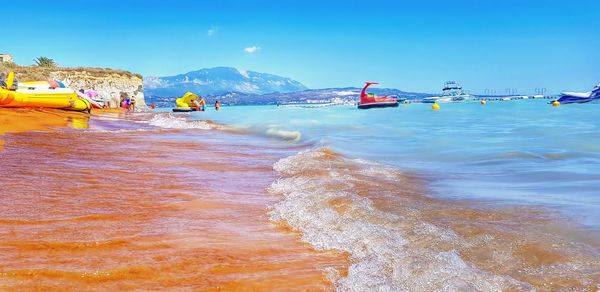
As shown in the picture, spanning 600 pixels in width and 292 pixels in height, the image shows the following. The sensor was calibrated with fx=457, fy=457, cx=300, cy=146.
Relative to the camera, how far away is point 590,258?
3.60m

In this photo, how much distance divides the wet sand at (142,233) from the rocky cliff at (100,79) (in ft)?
155

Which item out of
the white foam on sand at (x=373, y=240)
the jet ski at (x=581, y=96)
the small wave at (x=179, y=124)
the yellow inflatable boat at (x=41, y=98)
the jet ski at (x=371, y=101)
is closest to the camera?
the white foam on sand at (x=373, y=240)

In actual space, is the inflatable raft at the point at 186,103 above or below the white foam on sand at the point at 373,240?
above

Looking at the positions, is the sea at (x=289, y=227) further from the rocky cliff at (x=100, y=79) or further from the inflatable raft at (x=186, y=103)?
the inflatable raft at (x=186, y=103)

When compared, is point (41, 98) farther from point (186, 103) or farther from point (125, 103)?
point (186, 103)

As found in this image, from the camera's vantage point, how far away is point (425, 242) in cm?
398

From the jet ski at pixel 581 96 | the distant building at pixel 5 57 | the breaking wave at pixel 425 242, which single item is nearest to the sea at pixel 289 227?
the breaking wave at pixel 425 242

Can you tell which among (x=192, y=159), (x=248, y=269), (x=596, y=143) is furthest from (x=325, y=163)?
(x=596, y=143)

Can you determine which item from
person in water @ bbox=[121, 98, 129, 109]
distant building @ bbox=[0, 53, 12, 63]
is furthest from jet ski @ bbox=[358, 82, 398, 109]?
distant building @ bbox=[0, 53, 12, 63]

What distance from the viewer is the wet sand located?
10.0 ft

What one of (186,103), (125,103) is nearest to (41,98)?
(125,103)

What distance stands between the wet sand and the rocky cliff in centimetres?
4713

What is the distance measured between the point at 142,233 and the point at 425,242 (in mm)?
2502

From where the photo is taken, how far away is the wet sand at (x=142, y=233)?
10.0 feet
